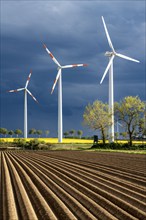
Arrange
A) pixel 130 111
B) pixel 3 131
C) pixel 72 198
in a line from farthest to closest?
pixel 3 131 → pixel 130 111 → pixel 72 198

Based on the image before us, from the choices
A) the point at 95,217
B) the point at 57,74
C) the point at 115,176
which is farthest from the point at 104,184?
the point at 57,74

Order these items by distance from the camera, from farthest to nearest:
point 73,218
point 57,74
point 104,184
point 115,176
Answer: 1. point 57,74
2. point 115,176
3. point 104,184
4. point 73,218

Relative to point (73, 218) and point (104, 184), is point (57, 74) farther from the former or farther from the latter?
point (73, 218)

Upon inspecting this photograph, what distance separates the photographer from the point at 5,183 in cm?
1792

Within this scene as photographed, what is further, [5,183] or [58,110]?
[58,110]

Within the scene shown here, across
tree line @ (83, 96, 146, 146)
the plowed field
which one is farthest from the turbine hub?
the plowed field

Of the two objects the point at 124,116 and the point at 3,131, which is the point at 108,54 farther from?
the point at 3,131

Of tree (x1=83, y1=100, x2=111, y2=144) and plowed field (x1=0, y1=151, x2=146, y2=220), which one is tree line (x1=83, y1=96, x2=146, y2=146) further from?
plowed field (x1=0, y1=151, x2=146, y2=220)

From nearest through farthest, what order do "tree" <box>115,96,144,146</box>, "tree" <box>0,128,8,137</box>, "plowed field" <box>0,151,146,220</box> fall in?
"plowed field" <box>0,151,146,220</box> → "tree" <box>115,96,144,146</box> → "tree" <box>0,128,8,137</box>

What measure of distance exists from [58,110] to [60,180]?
190 ft

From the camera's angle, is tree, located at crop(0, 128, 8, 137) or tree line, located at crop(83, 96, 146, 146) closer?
tree line, located at crop(83, 96, 146, 146)

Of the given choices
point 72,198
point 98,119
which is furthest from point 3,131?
point 72,198

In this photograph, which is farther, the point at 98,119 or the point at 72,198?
the point at 98,119

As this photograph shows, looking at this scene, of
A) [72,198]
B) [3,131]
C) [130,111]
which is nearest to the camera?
[72,198]
